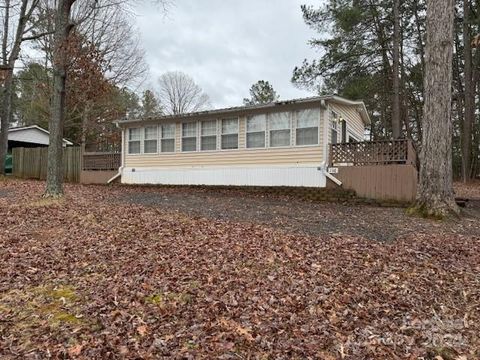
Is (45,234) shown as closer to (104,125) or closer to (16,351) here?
(16,351)

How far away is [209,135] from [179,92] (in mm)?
29513

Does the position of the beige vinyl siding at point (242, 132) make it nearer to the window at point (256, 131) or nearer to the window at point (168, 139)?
the window at point (256, 131)

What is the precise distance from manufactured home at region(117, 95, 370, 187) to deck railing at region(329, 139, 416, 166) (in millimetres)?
432

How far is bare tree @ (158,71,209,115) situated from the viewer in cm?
4178

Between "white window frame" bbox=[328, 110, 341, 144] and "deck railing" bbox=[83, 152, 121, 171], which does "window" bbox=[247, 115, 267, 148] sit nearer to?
"white window frame" bbox=[328, 110, 341, 144]

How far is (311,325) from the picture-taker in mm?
3326

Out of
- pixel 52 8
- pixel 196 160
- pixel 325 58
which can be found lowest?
pixel 196 160

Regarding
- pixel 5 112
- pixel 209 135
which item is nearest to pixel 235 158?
pixel 209 135

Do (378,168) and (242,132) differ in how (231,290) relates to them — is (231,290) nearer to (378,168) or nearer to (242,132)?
(378,168)

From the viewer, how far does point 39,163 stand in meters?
18.8

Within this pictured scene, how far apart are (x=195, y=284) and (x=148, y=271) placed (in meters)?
0.69

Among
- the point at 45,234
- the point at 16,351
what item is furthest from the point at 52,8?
the point at 16,351

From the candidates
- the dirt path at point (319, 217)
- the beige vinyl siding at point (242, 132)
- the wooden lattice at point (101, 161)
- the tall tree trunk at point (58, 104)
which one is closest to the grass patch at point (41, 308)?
the dirt path at point (319, 217)

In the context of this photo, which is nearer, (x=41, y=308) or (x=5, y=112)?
(x=41, y=308)
